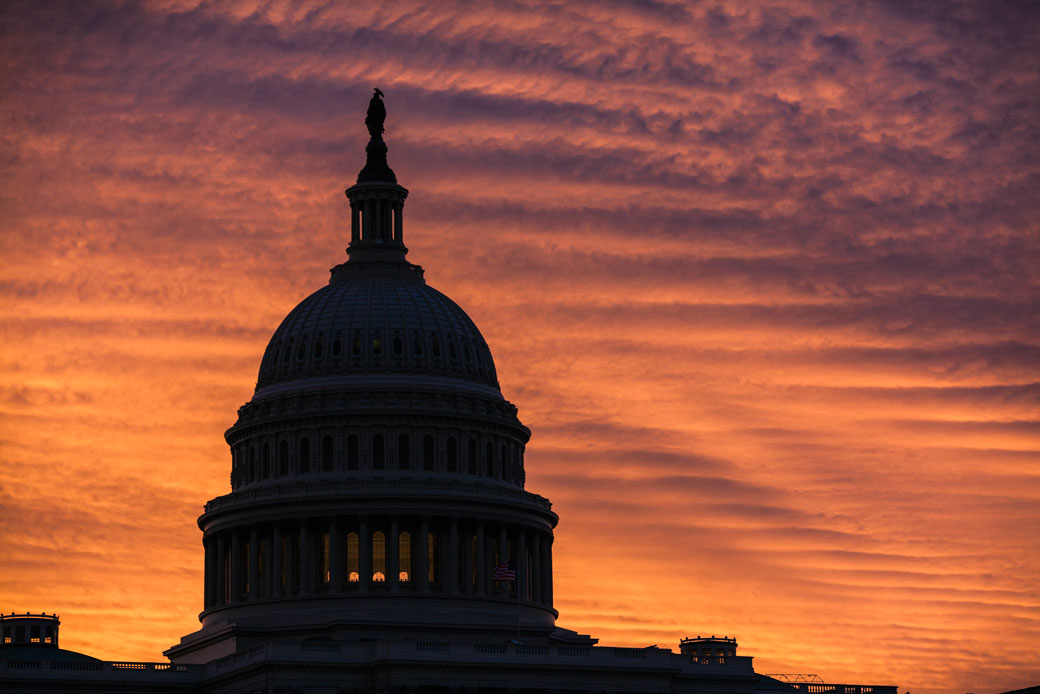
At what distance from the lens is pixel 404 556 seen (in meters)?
171

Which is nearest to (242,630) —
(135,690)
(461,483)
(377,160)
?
(135,690)

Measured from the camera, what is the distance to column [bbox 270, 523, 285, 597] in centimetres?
17025

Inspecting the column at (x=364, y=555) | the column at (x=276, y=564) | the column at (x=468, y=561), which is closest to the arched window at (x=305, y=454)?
the column at (x=276, y=564)

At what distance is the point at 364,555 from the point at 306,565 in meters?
3.94

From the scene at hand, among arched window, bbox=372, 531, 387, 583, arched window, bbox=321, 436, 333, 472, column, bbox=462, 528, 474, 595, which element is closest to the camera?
arched window, bbox=372, 531, 387, 583

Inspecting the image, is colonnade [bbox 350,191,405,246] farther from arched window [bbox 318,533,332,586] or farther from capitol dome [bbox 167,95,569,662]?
arched window [bbox 318,533,332,586]

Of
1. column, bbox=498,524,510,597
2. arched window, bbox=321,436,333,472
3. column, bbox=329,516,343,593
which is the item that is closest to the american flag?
column, bbox=498,524,510,597

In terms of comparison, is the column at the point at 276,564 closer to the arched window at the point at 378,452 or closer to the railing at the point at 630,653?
the arched window at the point at 378,452

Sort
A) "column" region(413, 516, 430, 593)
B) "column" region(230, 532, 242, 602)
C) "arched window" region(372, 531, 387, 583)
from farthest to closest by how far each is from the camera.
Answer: "column" region(230, 532, 242, 602) < "arched window" region(372, 531, 387, 583) < "column" region(413, 516, 430, 593)

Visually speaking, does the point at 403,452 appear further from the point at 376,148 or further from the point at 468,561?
the point at 376,148

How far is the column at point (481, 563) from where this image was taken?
171288 millimetres

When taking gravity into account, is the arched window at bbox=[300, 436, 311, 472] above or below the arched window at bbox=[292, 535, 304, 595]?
above

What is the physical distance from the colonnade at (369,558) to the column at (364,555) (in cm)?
7

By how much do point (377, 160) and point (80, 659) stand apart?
4372 cm
